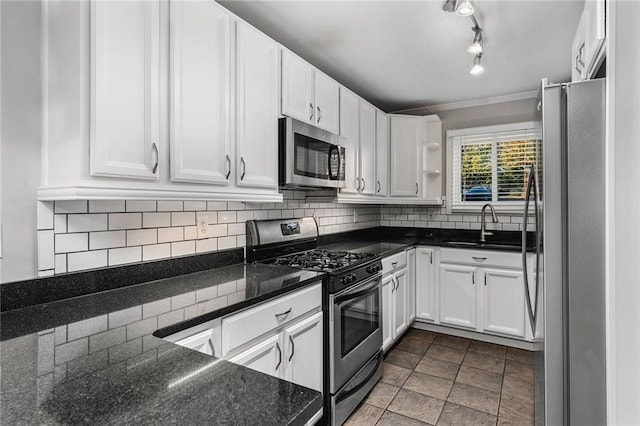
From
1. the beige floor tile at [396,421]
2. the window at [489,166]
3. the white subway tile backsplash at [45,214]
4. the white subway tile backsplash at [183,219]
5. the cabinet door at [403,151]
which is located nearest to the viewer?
the white subway tile backsplash at [45,214]

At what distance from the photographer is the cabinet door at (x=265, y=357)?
1.47 metres

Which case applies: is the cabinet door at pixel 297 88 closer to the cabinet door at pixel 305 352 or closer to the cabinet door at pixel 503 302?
the cabinet door at pixel 305 352

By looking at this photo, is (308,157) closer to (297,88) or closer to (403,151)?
(297,88)

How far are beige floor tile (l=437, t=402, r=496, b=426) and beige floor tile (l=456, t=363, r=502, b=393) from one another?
1.18 ft

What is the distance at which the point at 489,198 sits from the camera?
3.66 metres

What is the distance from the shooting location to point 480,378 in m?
2.59

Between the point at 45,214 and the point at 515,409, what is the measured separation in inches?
112

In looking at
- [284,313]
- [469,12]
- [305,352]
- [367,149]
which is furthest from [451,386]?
[469,12]

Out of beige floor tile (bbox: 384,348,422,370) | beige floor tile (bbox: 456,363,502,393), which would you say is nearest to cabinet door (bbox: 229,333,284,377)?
beige floor tile (bbox: 384,348,422,370)

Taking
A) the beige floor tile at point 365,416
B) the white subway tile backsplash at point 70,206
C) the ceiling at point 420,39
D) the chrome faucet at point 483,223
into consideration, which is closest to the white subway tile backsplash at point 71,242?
the white subway tile backsplash at point 70,206

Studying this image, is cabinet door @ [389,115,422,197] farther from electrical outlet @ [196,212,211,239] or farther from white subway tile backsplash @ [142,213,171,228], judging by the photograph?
white subway tile backsplash @ [142,213,171,228]

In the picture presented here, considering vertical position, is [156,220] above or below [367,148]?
below

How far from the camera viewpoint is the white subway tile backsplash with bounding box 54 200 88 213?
4.53 feet

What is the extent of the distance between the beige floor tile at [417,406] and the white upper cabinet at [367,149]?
1.66 meters
